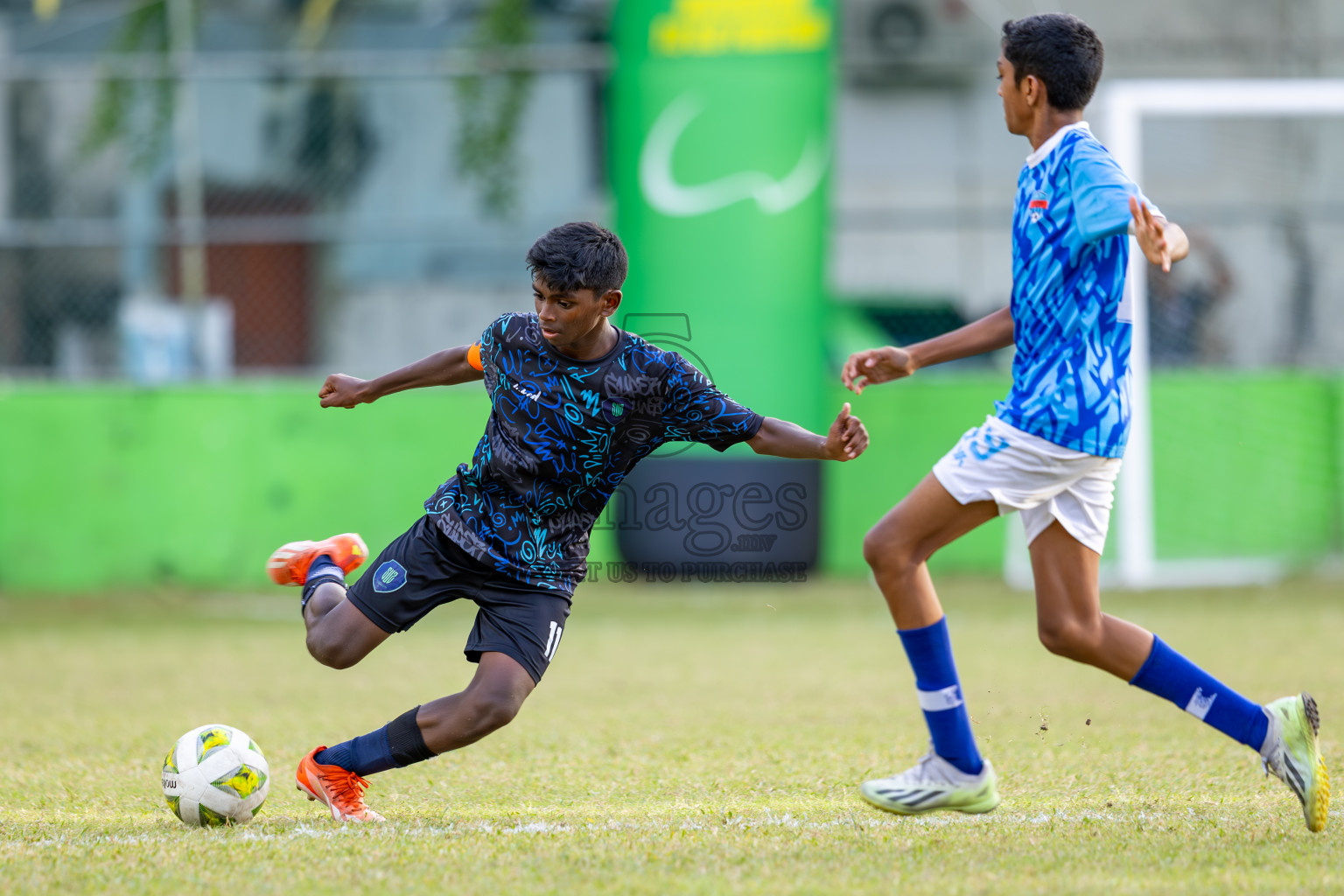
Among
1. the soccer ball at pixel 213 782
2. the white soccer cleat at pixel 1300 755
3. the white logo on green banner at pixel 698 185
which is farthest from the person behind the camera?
the white logo on green banner at pixel 698 185

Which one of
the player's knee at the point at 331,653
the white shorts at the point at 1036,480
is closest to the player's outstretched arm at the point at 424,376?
the player's knee at the point at 331,653

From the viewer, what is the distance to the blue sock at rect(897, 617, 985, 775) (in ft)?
12.0

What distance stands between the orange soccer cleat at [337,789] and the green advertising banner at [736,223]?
5848 millimetres

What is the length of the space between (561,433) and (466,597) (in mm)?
509

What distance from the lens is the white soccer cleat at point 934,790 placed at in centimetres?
362

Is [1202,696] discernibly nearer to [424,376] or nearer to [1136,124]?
[424,376]

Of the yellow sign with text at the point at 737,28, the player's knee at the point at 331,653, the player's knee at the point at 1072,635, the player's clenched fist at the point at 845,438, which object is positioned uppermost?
the yellow sign with text at the point at 737,28

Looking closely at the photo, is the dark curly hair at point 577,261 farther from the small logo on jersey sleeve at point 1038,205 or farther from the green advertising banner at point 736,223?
the green advertising banner at point 736,223

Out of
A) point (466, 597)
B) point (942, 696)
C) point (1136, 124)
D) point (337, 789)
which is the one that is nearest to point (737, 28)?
point (1136, 124)

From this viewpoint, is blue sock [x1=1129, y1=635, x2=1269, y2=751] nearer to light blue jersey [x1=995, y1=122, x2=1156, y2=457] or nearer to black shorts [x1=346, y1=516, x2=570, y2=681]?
light blue jersey [x1=995, y1=122, x2=1156, y2=457]

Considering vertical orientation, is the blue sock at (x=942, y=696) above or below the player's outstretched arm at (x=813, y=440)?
below

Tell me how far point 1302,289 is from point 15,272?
11.4 m

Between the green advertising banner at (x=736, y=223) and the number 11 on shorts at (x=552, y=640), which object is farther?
the green advertising banner at (x=736, y=223)

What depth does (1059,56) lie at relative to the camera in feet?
11.9
